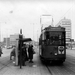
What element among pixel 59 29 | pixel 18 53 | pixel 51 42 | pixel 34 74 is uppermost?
pixel 59 29

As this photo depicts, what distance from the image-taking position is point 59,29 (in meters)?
15.1

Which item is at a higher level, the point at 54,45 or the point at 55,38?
the point at 55,38

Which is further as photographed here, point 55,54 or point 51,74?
point 55,54

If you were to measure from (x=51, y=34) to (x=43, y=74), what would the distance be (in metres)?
5.17

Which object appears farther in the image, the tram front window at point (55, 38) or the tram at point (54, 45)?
the tram front window at point (55, 38)

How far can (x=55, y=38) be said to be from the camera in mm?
14836

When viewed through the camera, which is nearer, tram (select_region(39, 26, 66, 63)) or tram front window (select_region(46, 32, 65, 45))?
tram (select_region(39, 26, 66, 63))

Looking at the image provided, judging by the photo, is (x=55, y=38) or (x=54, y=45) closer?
(x=54, y=45)

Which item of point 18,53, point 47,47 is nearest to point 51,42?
point 47,47

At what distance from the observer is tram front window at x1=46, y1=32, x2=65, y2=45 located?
48.5 ft

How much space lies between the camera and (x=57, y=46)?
14.7 metres

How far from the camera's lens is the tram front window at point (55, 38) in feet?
48.5

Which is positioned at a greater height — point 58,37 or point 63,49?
point 58,37

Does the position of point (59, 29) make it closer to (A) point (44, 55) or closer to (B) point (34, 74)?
(A) point (44, 55)
